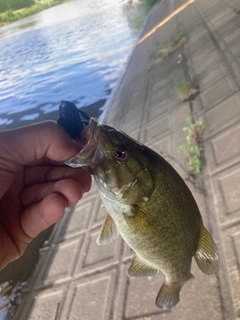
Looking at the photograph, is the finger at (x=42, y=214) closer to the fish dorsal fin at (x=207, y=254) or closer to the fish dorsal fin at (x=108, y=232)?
the fish dorsal fin at (x=108, y=232)

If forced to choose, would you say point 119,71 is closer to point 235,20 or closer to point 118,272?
point 235,20

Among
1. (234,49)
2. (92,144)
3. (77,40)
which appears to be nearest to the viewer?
(92,144)

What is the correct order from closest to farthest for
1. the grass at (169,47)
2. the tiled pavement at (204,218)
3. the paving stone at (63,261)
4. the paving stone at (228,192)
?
the tiled pavement at (204,218) → the paving stone at (228,192) → the paving stone at (63,261) → the grass at (169,47)

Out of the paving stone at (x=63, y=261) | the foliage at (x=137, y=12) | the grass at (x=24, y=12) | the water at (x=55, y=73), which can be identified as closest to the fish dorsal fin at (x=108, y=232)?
the paving stone at (x=63, y=261)

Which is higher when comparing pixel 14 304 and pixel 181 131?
pixel 181 131

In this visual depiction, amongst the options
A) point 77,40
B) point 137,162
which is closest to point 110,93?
point 137,162

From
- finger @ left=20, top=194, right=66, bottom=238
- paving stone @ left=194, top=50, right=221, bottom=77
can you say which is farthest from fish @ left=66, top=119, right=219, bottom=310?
paving stone @ left=194, top=50, right=221, bottom=77

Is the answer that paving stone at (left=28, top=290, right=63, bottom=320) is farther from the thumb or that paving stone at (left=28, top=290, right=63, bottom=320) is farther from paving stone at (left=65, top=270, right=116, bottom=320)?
the thumb
